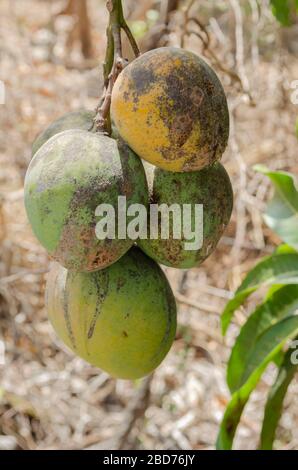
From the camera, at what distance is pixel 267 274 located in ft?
5.16

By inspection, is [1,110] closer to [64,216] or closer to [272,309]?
[272,309]

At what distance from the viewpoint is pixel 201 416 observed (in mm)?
2324

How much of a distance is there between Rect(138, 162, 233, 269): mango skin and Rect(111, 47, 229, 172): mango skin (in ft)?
0.18

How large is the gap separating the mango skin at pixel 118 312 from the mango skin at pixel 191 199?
59 mm

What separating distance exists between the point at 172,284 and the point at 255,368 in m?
0.84

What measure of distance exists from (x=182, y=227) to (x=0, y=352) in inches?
61.9

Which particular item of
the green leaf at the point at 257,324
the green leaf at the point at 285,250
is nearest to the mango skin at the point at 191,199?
the green leaf at the point at 257,324

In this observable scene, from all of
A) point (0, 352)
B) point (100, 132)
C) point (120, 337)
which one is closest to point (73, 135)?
point (100, 132)

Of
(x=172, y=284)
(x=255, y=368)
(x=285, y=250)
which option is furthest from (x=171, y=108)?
(x=172, y=284)

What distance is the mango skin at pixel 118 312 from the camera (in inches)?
39.5

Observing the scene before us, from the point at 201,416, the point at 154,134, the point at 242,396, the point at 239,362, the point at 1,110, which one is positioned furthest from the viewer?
the point at 1,110

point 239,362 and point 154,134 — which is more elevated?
point 154,134

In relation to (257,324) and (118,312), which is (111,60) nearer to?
(118,312)

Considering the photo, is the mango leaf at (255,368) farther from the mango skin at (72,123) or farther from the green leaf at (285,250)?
the mango skin at (72,123)
